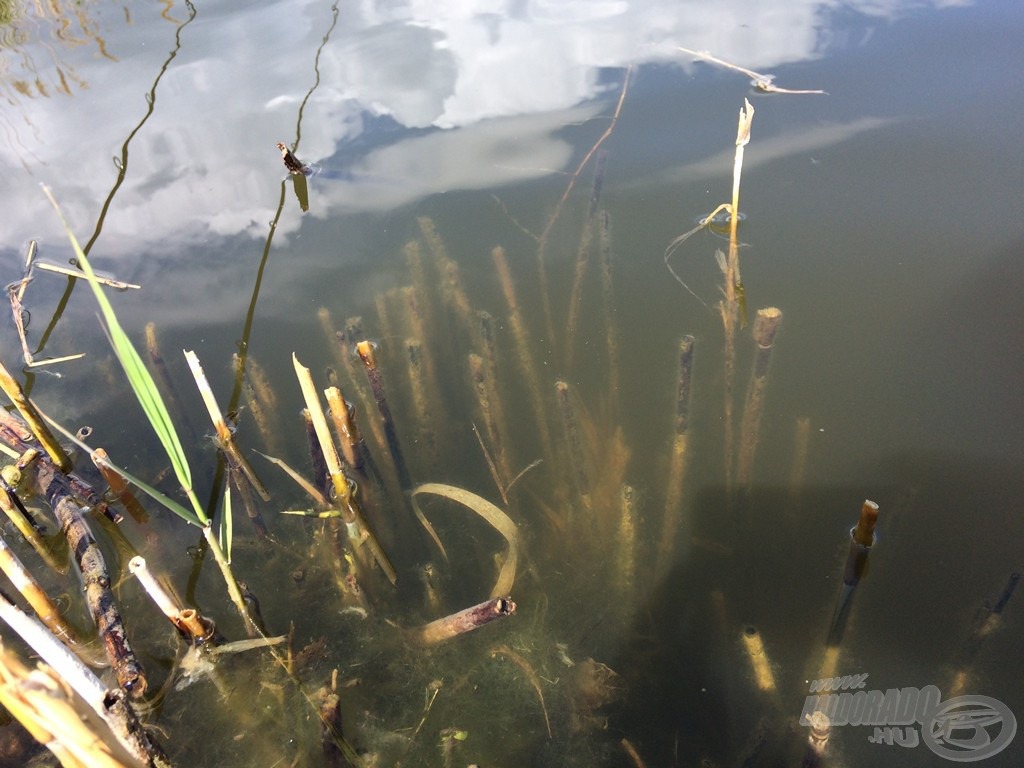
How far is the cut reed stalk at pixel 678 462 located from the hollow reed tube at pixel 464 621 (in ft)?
3.34

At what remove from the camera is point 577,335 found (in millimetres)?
4016

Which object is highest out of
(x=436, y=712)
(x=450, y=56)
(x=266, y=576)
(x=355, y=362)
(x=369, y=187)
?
(x=450, y=56)

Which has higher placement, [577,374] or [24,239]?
[24,239]

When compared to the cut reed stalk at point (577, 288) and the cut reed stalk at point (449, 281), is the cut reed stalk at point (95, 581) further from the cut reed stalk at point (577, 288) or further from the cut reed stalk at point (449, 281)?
the cut reed stalk at point (577, 288)

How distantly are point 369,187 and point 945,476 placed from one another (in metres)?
4.21

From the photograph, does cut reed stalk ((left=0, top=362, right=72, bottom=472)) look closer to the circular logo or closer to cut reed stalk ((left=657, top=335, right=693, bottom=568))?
cut reed stalk ((left=657, top=335, right=693, bottom=568))

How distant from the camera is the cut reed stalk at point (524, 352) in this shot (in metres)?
3.64

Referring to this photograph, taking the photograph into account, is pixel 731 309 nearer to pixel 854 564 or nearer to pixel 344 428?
pixel 854 564

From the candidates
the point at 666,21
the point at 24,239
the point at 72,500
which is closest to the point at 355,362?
the point at 72,500

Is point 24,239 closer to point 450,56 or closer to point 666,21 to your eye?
point 450,56

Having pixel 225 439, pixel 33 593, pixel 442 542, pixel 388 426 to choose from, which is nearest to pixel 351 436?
pixel 388 426

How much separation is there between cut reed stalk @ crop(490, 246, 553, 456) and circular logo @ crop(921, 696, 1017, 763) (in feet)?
6.60

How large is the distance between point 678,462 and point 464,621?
4.94ft

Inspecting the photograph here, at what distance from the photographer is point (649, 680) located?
269 centimetres
